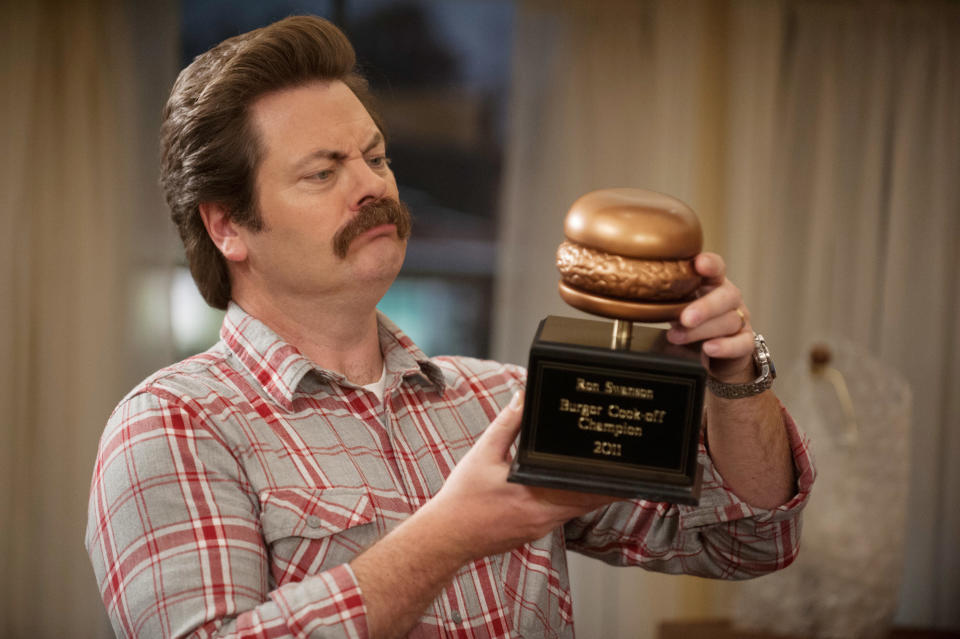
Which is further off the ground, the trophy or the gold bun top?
the gold bun top

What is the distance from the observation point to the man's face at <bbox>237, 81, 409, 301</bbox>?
145cm

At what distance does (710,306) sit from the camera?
3.79ft

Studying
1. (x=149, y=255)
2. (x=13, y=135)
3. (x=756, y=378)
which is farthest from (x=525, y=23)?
(x=756, y=378)

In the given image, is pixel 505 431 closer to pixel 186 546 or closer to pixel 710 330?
pixel 710 330

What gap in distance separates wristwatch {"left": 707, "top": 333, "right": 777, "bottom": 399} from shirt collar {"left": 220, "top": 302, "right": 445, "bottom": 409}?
470 mm

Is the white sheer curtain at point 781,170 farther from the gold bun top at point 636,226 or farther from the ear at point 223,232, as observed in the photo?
the gold bun top at point 636,226

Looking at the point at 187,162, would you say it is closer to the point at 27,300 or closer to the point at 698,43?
the point at 27,300

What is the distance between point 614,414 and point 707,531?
1.45 ft

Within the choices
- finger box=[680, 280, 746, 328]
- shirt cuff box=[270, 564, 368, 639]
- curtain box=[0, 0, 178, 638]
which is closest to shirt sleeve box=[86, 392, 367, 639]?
shirt cuff box=[270, 564, 368, 639]

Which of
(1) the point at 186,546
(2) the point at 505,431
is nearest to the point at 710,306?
(2) the point at 505,431

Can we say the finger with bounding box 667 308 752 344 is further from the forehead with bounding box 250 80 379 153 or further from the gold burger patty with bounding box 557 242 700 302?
the forehead with bounding box 250 80 379 153

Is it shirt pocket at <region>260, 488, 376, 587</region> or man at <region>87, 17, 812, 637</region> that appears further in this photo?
shirt pocket at <region>260, 488, 376, 587</region>

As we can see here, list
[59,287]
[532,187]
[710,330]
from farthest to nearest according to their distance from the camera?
[532,187] → [59,287] → [710,330]

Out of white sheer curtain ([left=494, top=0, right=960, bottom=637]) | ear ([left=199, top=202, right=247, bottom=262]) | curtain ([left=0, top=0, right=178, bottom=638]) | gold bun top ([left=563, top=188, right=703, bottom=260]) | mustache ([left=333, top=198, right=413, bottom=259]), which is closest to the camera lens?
gold bun top ([left=563, top=188, right=703, bottom=260])
